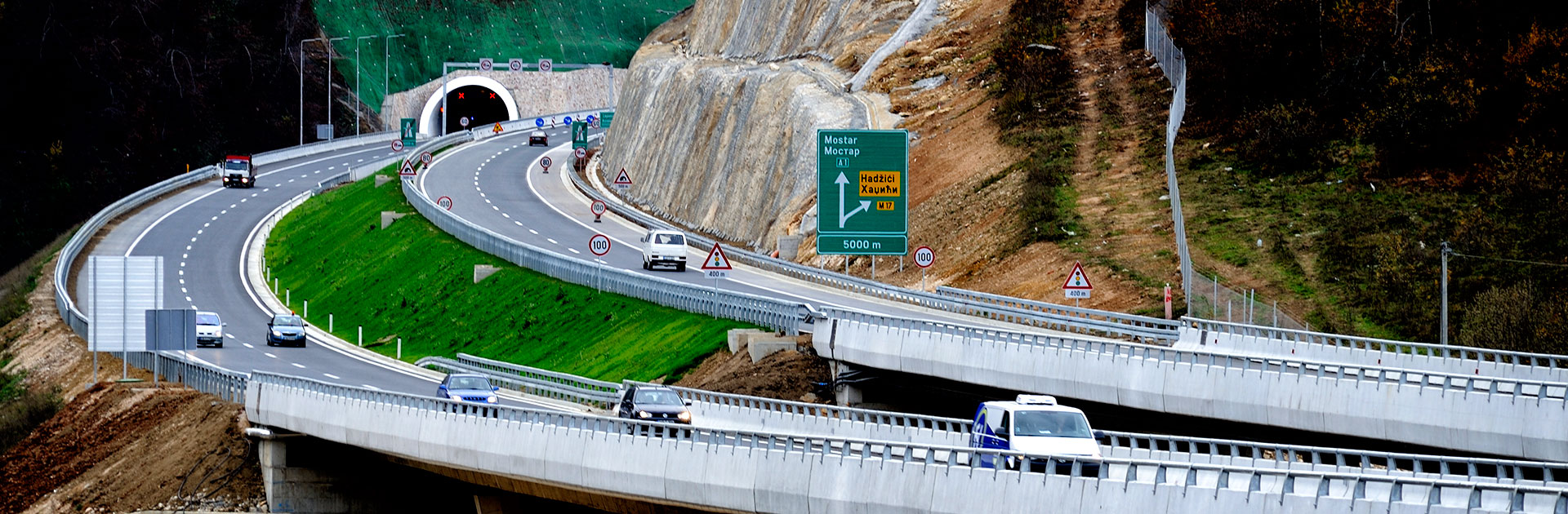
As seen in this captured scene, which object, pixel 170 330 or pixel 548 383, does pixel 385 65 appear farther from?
pixel 548 383

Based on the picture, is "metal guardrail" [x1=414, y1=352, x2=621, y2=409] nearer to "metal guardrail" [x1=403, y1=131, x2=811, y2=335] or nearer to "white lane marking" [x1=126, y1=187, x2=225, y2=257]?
"metal guardrail" [x1=403, y1=131, x2=811, y2=335]

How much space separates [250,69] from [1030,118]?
283 feet

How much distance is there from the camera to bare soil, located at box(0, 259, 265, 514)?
36906 mm

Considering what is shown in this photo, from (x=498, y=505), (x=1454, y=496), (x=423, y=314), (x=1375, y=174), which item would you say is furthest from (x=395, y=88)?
(x=1454, y=496)

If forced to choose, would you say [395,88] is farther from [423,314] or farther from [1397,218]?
[1397,218]

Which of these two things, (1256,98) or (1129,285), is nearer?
(1129,285)

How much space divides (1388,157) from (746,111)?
28.8 meters

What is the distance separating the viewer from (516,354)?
5200 cm

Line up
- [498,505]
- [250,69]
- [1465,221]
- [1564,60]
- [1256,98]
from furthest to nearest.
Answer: [250,69], [1256,98], [1564,60], [1465,221], [498,505]

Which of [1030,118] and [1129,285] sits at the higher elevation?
[1030,118]

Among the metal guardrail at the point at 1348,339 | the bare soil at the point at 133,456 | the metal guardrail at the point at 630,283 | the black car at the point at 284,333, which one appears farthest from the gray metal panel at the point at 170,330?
the metal guardrail at the point at 1348,339

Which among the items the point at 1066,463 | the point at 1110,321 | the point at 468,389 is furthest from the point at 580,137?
the point at 1066,463

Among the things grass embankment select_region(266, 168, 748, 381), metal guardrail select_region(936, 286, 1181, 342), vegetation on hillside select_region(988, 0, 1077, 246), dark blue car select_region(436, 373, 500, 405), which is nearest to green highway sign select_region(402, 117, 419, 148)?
grass embankment select_region(266, 168, 748, 381)

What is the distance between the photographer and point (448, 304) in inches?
2418
